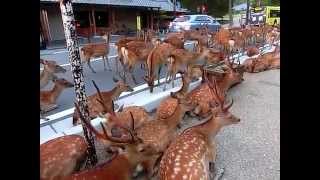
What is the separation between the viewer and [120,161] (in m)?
2.05

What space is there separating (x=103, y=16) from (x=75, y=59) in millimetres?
14190

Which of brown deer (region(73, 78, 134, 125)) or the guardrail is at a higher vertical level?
Result: brown deer (region(73, 78, 134, 125))

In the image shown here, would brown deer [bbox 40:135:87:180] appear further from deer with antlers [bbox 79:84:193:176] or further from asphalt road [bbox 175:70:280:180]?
asphalt road [bbox 175:70:280:180]

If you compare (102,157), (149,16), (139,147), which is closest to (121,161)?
(139,147)

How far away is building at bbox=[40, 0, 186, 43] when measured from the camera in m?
13.5

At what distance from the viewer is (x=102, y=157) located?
272 cm

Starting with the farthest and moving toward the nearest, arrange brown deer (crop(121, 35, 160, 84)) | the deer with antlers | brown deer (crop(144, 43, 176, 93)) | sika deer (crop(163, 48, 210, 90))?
1. brown deer (crop(121, 35, 160, 84))
2. sika deer (crop(163, 48, 210, 90))
3. brown deer (crop(144, 43, 176, 93))
4. the deer with antlers

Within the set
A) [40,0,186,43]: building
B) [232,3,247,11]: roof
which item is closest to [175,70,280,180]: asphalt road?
[40,0,186,43]: building

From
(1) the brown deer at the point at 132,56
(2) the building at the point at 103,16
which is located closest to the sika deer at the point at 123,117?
(1) the brown deer at the point at 132,56

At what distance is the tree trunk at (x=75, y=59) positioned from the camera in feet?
7.86

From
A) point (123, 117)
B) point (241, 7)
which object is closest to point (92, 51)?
point (123, 117)

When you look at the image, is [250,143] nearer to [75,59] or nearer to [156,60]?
[75,59]

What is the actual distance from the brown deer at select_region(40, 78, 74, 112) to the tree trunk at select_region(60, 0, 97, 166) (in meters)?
1.46
